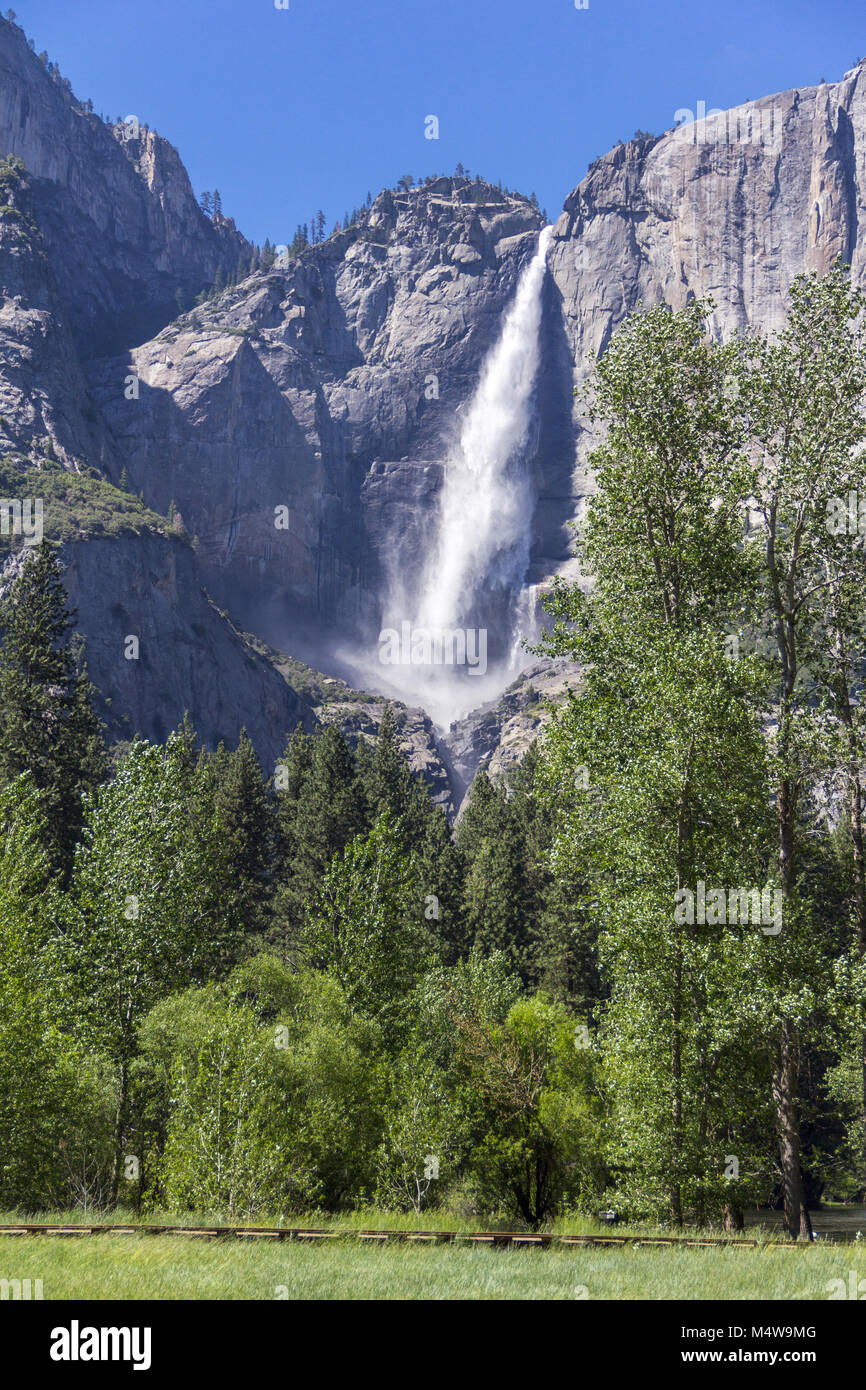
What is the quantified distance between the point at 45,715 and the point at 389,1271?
4699 centimetres

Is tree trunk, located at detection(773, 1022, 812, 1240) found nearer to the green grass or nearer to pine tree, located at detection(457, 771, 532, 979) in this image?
the green grass

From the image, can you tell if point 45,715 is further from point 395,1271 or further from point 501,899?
point 395,1271

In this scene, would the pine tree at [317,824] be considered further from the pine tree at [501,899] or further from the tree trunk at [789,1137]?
the tree trunk at [789,1137]

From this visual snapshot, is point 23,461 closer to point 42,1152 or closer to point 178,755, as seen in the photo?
point 178,755

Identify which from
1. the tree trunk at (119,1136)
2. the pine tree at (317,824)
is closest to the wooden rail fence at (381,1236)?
the tree trunk at (119,1136)

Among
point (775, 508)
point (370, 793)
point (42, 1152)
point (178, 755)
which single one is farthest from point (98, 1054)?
point (370, 793)

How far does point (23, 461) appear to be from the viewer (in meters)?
154

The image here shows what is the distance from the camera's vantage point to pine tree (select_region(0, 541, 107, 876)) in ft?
155

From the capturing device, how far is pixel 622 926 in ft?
70.6

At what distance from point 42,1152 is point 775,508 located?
2420 cm

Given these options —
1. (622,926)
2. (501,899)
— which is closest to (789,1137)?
(622,926)

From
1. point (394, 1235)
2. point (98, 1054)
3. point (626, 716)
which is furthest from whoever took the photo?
point (98, 1054)

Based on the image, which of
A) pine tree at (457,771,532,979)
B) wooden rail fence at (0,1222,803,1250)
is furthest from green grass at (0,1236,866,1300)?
pine tree at (457,771,532,979)

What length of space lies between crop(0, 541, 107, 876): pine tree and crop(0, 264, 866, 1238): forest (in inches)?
448
